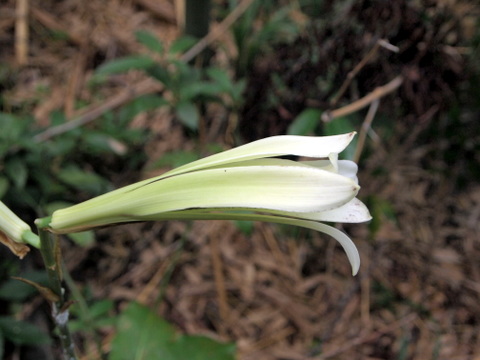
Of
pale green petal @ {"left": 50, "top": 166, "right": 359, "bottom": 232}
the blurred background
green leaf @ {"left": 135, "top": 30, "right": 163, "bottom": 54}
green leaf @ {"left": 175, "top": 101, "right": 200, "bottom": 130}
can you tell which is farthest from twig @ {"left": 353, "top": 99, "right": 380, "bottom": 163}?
pale green petal @ {"left": 50, "top": 166, "right": 359, "bottom": 232}

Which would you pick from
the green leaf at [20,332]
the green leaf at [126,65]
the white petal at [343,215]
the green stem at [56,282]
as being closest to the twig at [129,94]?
the green leaf at [126,65]

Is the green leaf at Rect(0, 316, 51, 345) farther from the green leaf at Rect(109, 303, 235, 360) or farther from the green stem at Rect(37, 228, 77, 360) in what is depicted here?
the green stem at Rect(37, 228, 77, 360)

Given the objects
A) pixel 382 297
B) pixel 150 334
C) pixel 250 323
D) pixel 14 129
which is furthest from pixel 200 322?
pixel 14 129

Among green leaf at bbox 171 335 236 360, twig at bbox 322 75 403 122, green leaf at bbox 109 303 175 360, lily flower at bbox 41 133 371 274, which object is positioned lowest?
green leaf at bbox 171 335 236 360

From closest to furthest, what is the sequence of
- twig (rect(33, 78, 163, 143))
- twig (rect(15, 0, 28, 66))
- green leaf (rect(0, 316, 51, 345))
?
green leaf (rect(0, 316, 51, 345)) → twig (rect(33, 78, 163, 143)) → twig (rect(15, 0, 28, 66))

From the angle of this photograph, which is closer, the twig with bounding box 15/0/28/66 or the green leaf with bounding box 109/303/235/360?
the green leaf with bounding box 109/303/235/360

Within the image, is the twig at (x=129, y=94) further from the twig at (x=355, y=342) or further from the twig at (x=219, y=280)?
the twig at (x=355, y=342)
